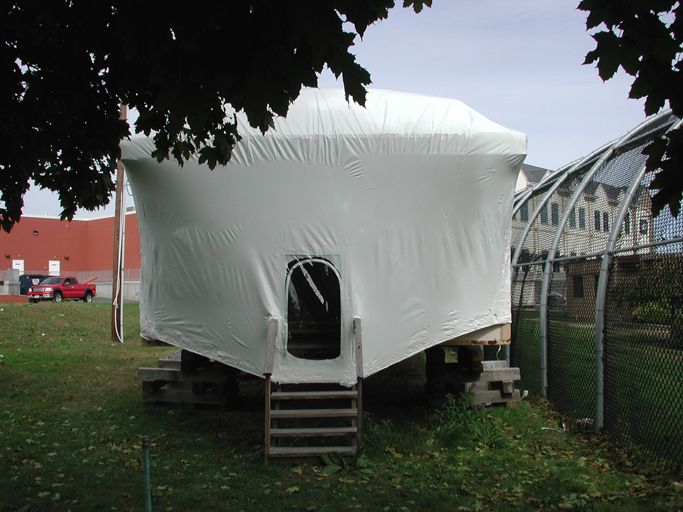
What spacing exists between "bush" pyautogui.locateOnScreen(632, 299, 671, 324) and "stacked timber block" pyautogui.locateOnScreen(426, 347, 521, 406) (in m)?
3.11

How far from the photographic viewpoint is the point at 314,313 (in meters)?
11.0

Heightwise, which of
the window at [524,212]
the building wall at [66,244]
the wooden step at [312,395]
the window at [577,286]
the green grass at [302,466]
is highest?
the building wall at [66,244]

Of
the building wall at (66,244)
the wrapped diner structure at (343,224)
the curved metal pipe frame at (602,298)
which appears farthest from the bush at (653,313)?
the building wall at (66,244)

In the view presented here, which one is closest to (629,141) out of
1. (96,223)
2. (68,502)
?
(68,502)

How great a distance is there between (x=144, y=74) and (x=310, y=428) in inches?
155

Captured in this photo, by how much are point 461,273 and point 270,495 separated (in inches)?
140

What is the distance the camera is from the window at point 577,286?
26.8 feet

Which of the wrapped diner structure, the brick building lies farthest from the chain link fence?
the brick building

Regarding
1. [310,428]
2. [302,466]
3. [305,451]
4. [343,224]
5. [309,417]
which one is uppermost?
[343,224]

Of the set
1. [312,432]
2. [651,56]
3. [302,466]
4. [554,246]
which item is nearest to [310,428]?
[312,432]

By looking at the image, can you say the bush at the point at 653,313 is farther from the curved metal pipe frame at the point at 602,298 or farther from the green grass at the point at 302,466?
the green grass at the point at 302,466

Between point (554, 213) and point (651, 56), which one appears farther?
point (554, 213)

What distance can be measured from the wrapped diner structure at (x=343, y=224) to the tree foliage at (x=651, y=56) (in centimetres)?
446

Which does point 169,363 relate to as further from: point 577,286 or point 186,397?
point 577,286
